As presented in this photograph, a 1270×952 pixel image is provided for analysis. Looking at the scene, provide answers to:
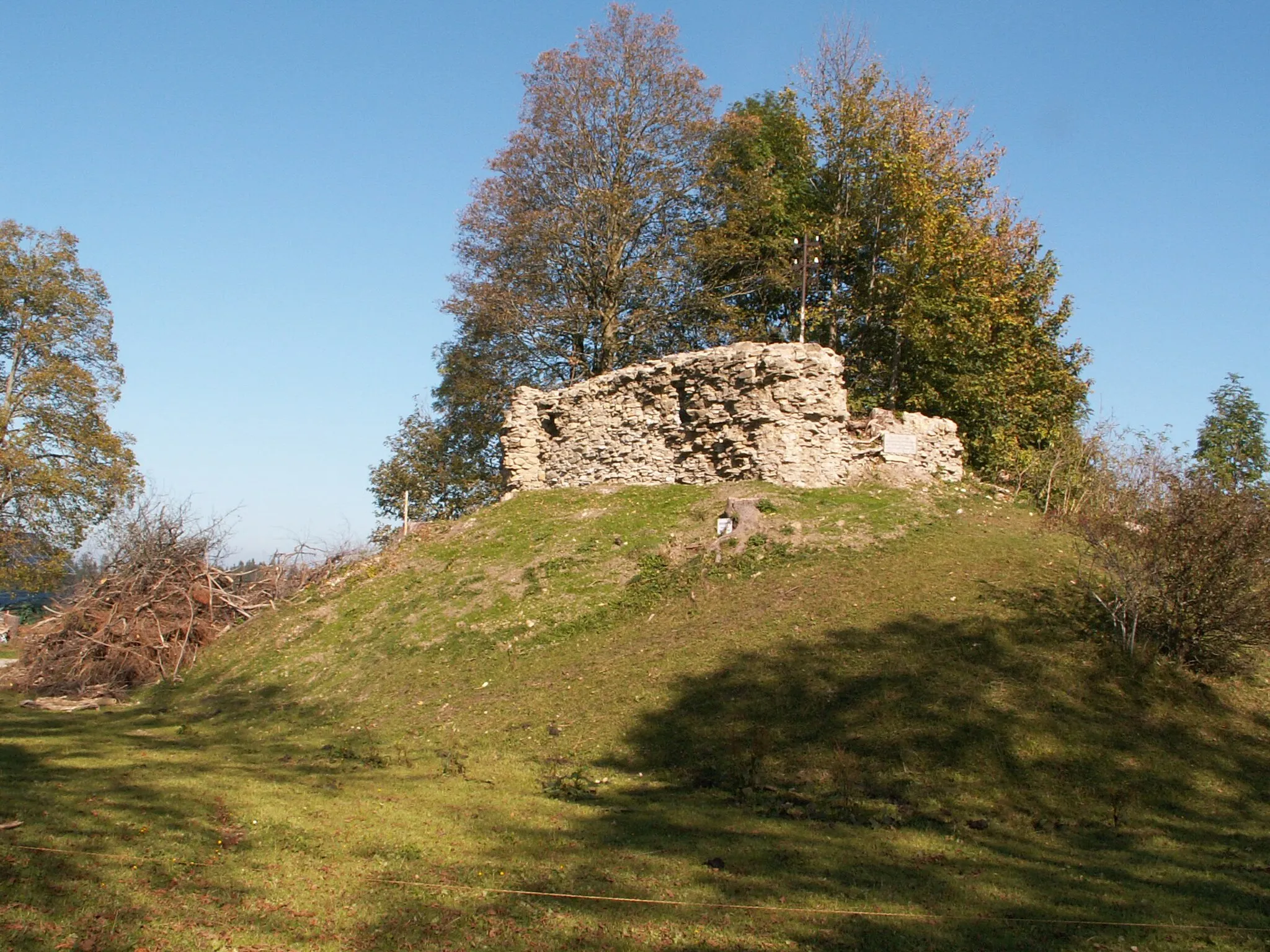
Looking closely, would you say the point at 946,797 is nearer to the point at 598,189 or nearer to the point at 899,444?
the point at 899,444

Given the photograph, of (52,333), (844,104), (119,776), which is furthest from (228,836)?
(844,104)

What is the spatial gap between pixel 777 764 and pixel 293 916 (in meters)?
5.25

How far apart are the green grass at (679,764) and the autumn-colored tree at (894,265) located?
735cm

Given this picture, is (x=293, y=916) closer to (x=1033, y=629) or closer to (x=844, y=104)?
(x=1033, y=629)

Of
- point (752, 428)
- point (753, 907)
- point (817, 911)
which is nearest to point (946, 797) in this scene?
point (817, 911)

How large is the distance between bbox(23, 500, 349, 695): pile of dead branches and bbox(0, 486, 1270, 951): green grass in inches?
55.3

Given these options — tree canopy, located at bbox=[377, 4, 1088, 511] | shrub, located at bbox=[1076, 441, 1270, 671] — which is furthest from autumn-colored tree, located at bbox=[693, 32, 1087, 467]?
shrub, located at bbox=[1076, 441, 1270, 671]

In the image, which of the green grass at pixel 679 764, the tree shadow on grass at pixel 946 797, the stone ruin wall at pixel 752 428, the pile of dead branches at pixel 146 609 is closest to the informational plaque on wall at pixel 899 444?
the stone ruin wall at pixel 752 428

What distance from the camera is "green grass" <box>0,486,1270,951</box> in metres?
6.10

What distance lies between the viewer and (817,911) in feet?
20.4

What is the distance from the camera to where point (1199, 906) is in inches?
253

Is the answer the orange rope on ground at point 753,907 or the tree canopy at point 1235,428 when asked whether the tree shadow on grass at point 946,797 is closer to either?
the orange rope on ground at point 753,907

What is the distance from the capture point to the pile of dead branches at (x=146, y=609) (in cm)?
1777

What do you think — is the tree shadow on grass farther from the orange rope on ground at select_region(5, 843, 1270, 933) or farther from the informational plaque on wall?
the informational plaque on wall
